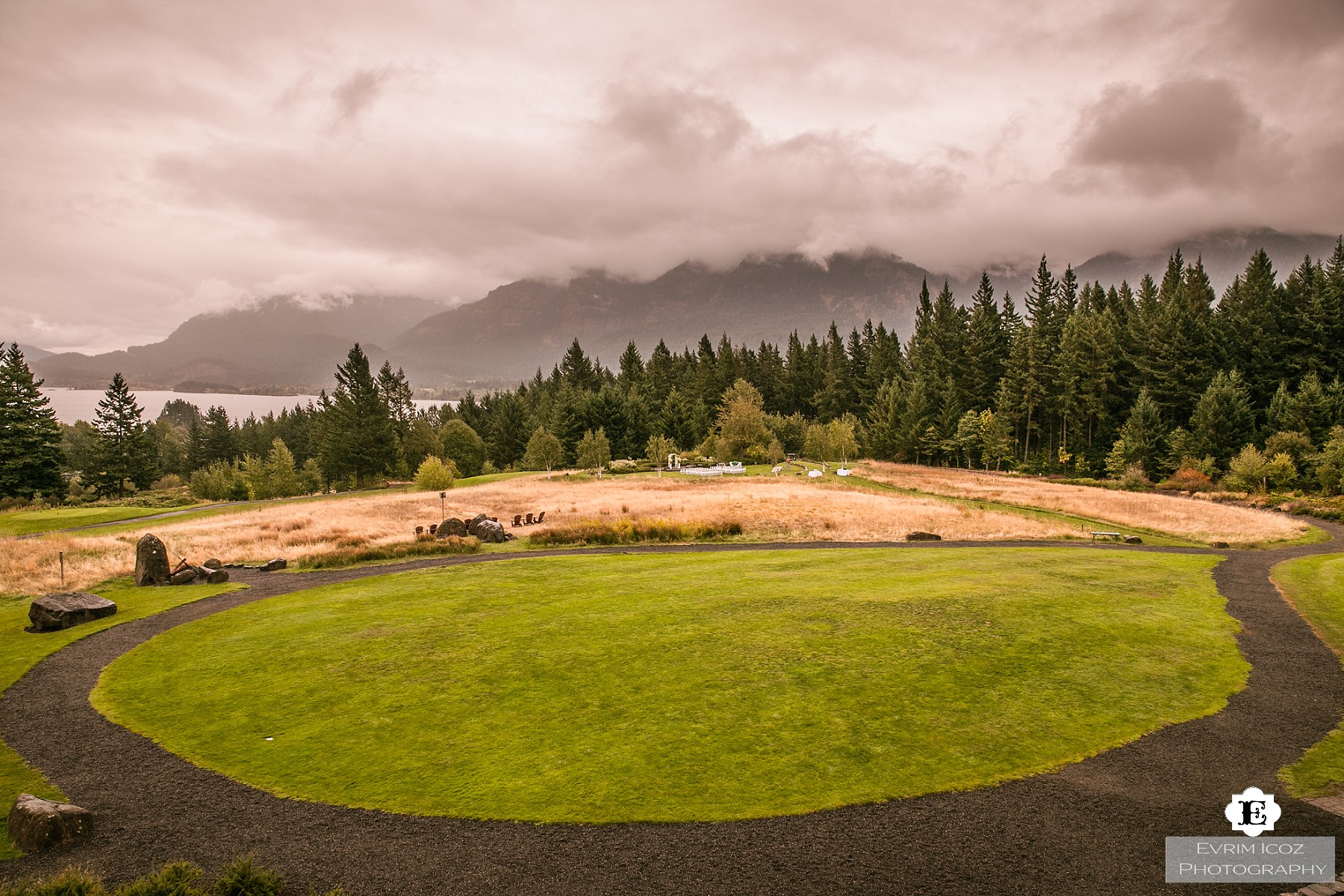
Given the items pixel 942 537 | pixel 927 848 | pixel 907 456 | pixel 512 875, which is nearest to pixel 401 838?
pixel 512 875

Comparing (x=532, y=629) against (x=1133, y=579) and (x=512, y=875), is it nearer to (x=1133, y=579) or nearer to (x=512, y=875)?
(x=512, y=875)

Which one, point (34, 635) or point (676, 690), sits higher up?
point (34, 635)

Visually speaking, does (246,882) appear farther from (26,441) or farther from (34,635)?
(26,441)

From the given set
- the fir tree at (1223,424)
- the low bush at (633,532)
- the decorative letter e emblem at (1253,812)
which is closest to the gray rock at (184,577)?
the low bush at (633,532)

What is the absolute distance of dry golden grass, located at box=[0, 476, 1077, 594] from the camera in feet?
92.6

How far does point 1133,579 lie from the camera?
Answer: 803 inches

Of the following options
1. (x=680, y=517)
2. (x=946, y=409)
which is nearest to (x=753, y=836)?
(x=680, y=517)

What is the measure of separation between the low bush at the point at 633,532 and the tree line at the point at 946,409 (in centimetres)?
4735

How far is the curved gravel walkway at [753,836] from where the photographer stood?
7.24m

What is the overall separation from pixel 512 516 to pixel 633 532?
1530cm

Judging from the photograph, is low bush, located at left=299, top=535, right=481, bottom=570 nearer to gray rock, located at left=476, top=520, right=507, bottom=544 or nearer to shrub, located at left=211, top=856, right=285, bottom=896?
gray rock, located at left=476, top=520, right=507, bottom=544

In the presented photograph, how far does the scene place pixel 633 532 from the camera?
3434 centimetres

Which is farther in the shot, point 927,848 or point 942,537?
point 942,537

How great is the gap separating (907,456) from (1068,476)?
25861 millimetres
